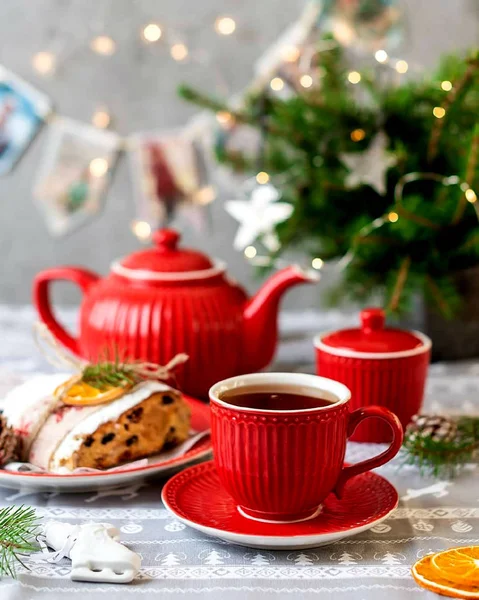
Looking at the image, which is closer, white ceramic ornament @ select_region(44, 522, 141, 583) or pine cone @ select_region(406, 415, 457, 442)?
white ceramic ornament @ select_region(44, 522, 141, 583)

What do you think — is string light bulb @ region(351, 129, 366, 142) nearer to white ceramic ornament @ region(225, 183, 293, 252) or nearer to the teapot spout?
white ceramic ornament @ region(225, 183, 293, 252)

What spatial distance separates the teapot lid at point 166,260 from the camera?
0.90m

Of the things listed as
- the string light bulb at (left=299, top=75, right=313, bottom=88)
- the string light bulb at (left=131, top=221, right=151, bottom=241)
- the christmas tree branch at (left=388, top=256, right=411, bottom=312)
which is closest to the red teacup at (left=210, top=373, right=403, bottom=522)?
the christmas tree branch at (left=388, top=256, right=411, bottom=312)

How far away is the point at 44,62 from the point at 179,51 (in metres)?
0.26

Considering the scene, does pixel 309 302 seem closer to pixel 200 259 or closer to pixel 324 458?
pixel 200 259

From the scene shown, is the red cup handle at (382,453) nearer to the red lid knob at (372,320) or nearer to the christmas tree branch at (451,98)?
the red lid knob at (372,320)

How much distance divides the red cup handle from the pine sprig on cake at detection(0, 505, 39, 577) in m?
0.22

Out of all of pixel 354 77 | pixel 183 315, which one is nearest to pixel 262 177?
pixel 354 77

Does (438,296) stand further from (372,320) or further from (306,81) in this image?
(306,81)

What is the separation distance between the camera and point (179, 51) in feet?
5.12

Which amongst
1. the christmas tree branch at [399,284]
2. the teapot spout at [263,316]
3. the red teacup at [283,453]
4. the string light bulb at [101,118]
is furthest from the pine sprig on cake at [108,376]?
the string light bulb at [101,118]

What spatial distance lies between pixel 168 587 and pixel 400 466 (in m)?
0.29

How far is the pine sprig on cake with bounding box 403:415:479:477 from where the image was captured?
732 mm

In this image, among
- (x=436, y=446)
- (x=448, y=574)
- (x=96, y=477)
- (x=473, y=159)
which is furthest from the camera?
(x=473, y=159)
